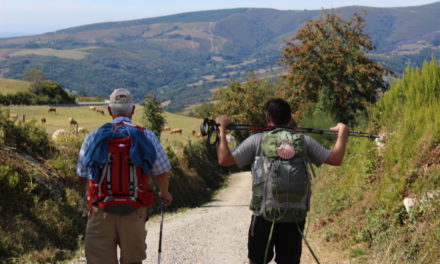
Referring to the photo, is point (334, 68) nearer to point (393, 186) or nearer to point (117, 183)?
point (393, 186)

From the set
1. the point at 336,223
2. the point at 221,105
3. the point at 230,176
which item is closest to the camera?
the point at 336,223

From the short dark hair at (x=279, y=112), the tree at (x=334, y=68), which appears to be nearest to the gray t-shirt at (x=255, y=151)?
the short dark hair at (x=279, y=112)

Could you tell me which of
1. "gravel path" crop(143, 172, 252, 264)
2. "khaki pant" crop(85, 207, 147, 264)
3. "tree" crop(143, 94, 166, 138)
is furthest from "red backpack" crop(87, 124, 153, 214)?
"tree" crop(143, 94, 166, 138)

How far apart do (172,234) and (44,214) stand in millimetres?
3126

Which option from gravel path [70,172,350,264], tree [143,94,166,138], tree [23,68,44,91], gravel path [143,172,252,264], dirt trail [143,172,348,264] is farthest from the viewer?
tree [23,68,44,91]

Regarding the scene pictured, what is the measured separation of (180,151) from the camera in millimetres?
27766

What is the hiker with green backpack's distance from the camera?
421cm

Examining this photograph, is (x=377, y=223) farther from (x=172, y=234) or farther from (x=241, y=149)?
(x=172, y=234)

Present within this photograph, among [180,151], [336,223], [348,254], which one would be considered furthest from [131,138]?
[180,151]

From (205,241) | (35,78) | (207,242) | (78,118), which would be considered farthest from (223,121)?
(35,78)

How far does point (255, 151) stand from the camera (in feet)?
14.4

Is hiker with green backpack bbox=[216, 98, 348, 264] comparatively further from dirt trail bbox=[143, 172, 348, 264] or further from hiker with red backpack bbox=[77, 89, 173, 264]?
dirt trail bbox=[143, 172, 348, 264]

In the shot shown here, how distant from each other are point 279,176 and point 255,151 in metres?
0.33

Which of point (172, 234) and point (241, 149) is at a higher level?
point (241, 149)
